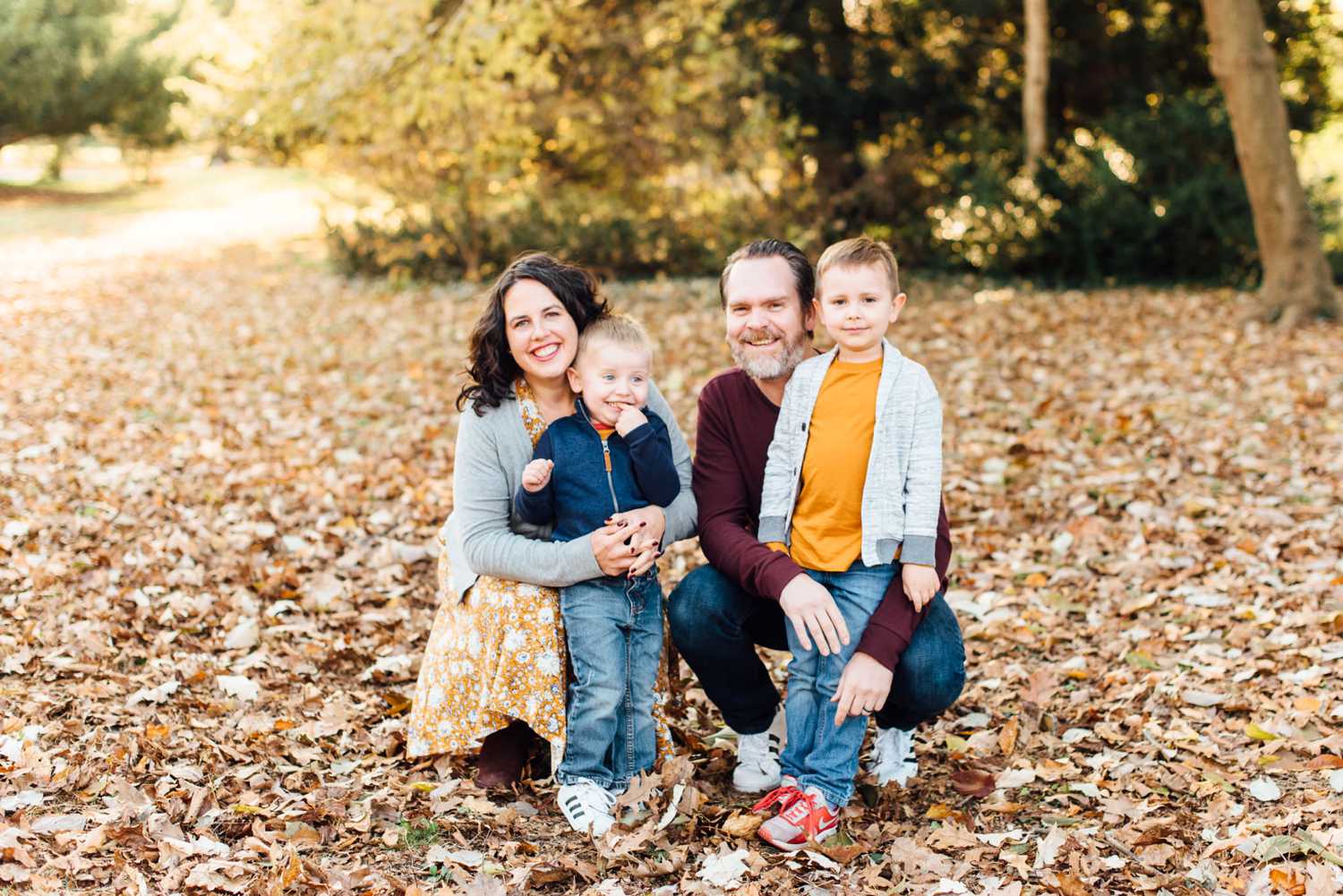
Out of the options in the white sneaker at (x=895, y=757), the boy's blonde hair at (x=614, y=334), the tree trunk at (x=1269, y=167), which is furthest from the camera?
the tree trunk at (x=1269, y=167)

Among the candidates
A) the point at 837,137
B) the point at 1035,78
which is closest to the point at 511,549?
the point at 837,137

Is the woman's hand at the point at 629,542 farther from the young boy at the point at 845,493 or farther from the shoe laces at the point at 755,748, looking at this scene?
the shoe laces at the point at 755,748

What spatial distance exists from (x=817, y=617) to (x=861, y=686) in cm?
22

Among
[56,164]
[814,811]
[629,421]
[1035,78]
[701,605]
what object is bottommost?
[814,811]

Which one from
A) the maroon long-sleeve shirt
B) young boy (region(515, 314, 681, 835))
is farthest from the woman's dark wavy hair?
the maroon long-sleeve shirt

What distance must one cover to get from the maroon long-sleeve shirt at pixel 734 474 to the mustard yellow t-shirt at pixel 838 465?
6.9 inches

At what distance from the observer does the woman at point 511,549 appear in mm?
3266

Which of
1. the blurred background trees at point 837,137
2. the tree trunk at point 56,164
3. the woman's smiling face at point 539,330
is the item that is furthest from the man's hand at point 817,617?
the tree trunk at point 56,164

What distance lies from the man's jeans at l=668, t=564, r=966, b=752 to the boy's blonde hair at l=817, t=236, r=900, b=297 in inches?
37.5

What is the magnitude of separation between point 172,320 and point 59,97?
16.4m

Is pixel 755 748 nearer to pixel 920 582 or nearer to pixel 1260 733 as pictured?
pixel 920 582

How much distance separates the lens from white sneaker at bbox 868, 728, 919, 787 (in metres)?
3.48

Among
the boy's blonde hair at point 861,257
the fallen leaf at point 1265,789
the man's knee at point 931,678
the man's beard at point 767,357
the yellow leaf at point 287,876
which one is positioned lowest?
the fallen leaf at point 1265,789

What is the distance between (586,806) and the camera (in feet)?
10.5
